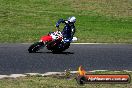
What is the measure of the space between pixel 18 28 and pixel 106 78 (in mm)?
21747

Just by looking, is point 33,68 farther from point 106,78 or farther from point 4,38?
point 4,38

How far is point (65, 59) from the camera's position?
20.3 metres

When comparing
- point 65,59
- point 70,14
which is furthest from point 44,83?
point 70,14

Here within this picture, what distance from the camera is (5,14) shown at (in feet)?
132

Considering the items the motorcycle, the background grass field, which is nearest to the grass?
the motorcycle

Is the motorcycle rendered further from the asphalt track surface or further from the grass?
the grass

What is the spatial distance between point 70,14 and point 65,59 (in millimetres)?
21255

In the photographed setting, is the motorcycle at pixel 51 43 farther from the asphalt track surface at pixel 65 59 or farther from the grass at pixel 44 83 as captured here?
the grass at pixel 44 83

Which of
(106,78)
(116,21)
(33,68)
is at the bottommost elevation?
(116,21)

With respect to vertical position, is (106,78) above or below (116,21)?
above

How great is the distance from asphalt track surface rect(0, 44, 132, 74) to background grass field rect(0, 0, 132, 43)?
3.19 metres

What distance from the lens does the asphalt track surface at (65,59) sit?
17875 millimetres

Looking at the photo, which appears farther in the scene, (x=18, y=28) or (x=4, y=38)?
(x=18, y=28)

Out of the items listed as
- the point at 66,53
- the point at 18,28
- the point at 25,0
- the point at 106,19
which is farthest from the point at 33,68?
the point at 25,0
